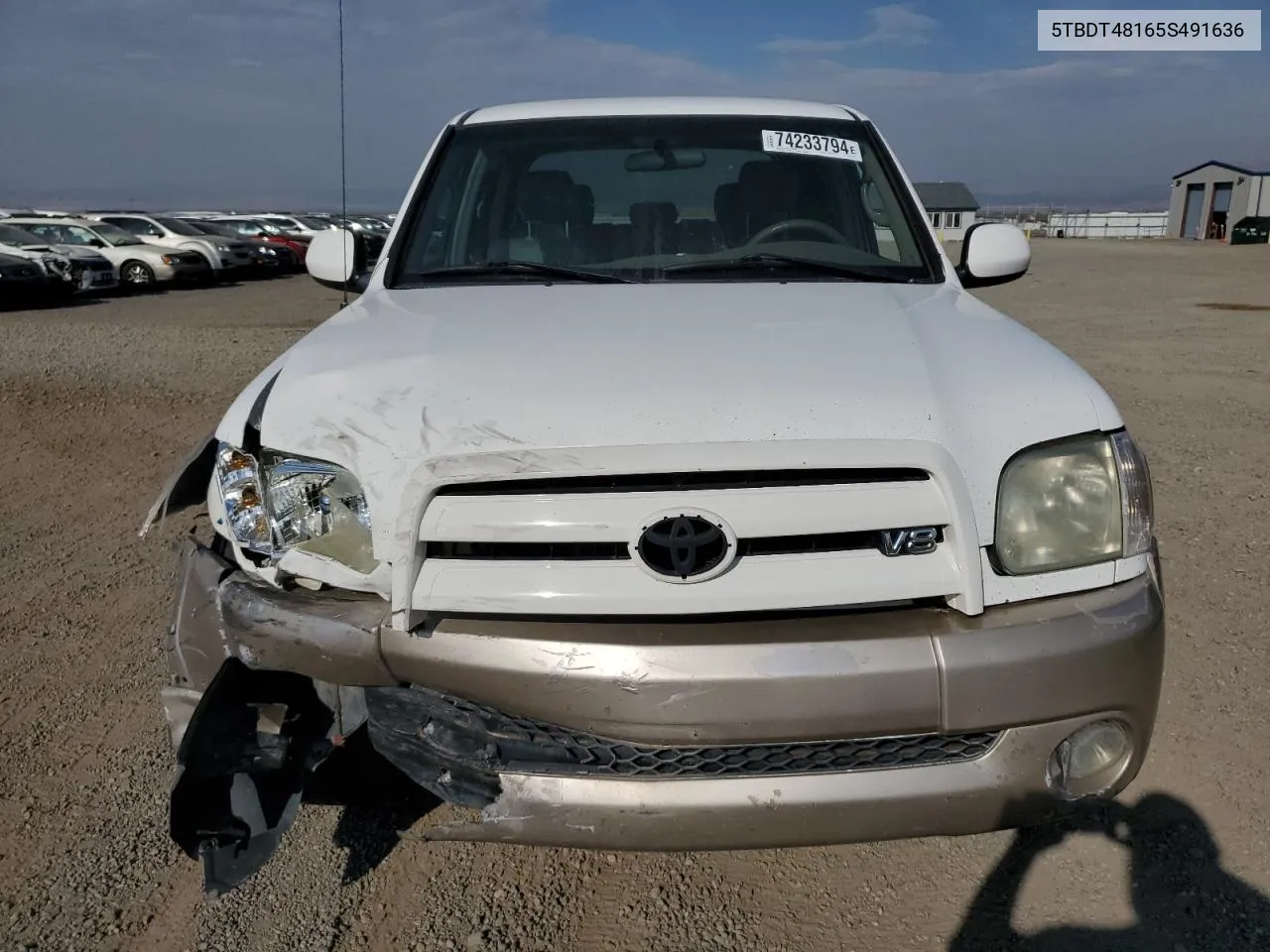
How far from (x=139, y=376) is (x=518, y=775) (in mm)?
7701

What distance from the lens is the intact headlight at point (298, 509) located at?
6.61ft

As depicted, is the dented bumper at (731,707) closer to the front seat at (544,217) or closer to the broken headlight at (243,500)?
the broken headlight at (243,500)

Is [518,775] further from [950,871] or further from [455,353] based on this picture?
[950,871]

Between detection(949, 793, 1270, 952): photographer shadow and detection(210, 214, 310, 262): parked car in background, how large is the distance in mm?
26621

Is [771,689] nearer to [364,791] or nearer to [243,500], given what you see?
[364,791]

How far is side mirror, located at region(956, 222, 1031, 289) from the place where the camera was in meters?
3.32

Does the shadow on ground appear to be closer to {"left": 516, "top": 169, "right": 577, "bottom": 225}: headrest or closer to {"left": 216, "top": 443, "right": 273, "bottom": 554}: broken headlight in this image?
{"left": 216, "top": 443, "right": 273, "bottom": 554}: broken headlight

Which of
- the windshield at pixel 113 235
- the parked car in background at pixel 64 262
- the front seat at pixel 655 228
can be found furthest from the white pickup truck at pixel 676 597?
the windshield at pixel 113 235

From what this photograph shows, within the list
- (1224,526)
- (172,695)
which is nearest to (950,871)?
(172,695)

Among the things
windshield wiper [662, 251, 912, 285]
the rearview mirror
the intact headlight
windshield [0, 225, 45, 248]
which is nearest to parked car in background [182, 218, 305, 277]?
windshield [0, 225, 45, 248]

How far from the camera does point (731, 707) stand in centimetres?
179

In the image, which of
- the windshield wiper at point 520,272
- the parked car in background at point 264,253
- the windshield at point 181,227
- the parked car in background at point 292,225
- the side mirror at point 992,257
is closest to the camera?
the windshield wiper at point 520,272

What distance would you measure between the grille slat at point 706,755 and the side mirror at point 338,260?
189 centimetres

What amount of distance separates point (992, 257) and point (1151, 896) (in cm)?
199
